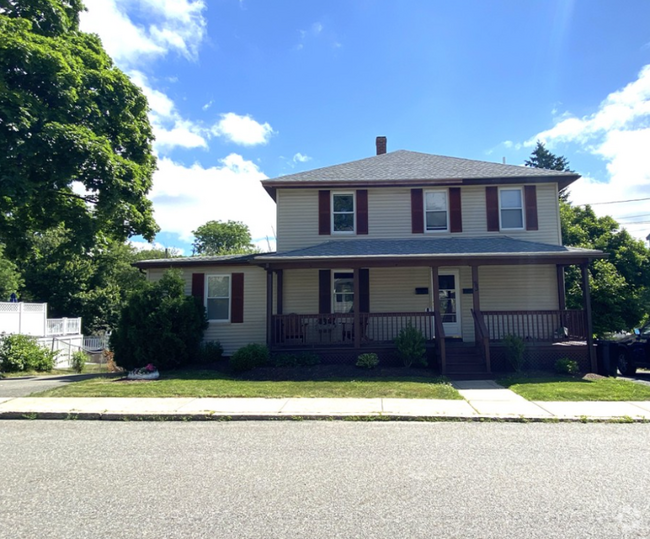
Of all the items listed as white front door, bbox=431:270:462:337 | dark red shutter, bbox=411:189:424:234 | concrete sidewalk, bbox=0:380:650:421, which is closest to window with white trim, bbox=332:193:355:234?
dark red shutter, bbox=411:189:424:234

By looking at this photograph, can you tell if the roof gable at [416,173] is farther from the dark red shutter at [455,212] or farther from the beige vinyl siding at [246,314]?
the beige vinyl siding at [246,314]

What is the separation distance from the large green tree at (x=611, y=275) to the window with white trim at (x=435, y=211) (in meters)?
10.0

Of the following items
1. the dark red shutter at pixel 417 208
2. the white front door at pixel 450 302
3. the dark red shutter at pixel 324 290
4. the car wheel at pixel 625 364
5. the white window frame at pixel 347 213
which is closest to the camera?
the car wheel at pixel 625 364

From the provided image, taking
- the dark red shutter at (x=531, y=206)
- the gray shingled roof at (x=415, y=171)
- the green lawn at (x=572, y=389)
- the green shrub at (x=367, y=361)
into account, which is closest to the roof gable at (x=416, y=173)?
the gray shingled roof at (x=415, y=171)

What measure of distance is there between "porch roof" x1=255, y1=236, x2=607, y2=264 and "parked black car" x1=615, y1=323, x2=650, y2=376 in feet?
8.86

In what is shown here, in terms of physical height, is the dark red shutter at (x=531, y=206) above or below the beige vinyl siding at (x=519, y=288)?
above

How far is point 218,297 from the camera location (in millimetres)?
14922

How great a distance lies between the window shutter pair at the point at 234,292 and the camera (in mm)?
14719

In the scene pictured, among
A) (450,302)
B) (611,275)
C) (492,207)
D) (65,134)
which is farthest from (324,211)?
(611,275)

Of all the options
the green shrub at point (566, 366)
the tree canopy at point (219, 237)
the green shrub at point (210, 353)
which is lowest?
the green shrub at point (566, 366)

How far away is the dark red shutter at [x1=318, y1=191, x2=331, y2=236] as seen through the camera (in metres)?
15.3

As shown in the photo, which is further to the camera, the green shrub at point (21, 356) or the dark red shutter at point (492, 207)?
the dark red shutter at point (492, 207)

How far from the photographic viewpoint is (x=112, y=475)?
4.62 metres

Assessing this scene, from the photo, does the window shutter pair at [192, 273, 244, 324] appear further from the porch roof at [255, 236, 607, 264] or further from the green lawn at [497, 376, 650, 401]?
the green lawn at [497, 376, 650, 401]
